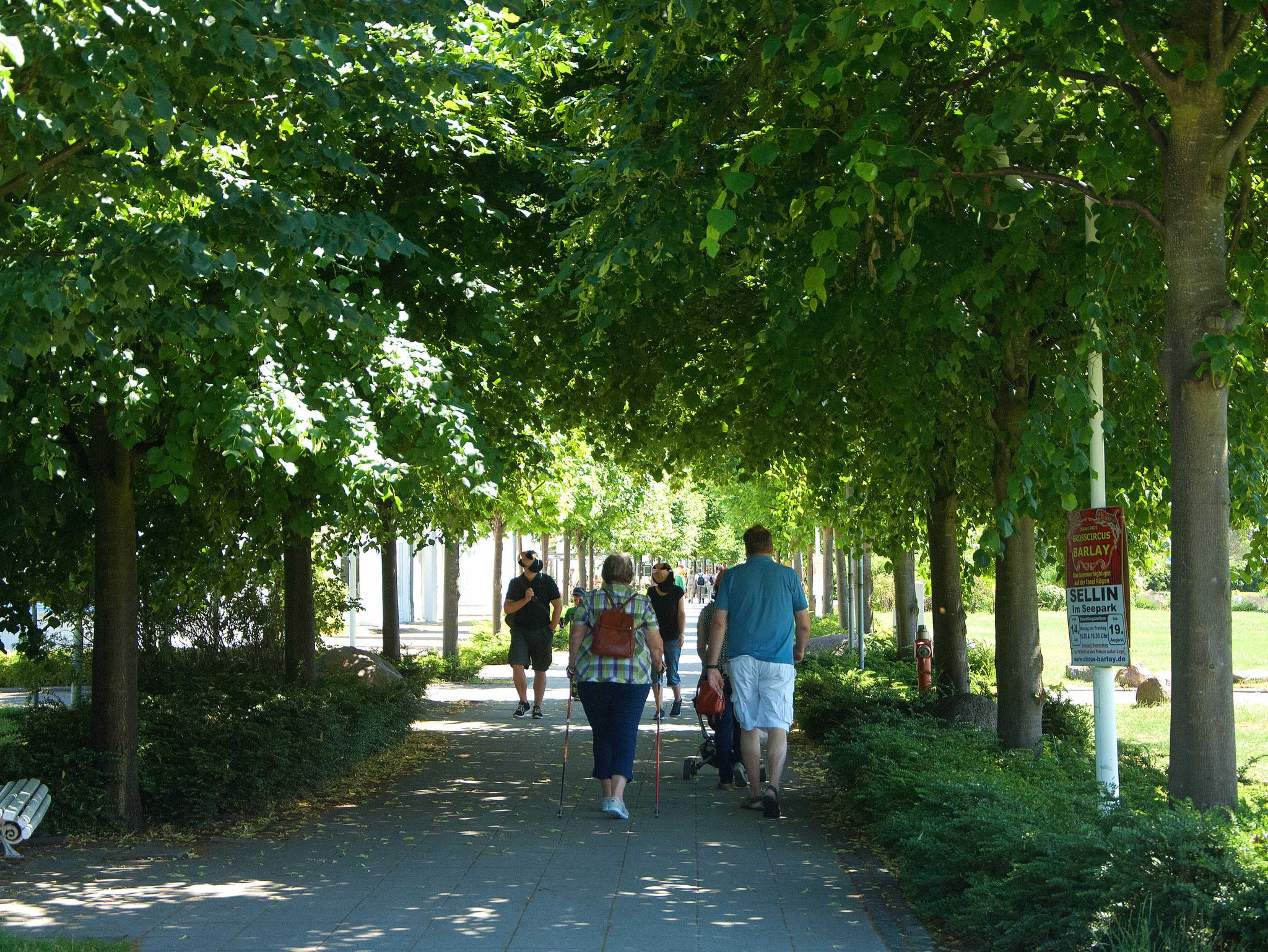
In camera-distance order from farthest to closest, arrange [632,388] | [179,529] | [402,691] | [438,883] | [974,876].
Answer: [402,691], [632,388], [179,529], [438,883], [974,876]

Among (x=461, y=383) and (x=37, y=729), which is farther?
(x=461, y=383)

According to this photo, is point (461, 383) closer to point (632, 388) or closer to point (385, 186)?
point (385, 186)

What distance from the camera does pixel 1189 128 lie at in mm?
6105

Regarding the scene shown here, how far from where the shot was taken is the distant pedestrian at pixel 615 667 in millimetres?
8984

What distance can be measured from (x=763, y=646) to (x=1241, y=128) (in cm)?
455

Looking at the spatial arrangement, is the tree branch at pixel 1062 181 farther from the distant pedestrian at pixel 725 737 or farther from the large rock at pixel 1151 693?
the large rock at pixel 1151 693

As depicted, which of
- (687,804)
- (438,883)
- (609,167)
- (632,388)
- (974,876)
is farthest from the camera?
(632,388)

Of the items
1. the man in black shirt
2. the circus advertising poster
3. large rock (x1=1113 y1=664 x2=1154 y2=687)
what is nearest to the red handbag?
the circus advertising poster

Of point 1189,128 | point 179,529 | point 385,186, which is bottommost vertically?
point 179,529

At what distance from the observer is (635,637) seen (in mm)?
9023

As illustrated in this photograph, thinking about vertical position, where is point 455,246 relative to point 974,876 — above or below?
above

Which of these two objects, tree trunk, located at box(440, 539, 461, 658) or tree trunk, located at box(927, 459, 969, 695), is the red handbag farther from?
tree trunk, located at box(440, 539, 461, 658)

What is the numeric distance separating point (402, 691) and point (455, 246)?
16.9 feet

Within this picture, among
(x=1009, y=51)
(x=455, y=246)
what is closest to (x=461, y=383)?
(x=455, y=246)
